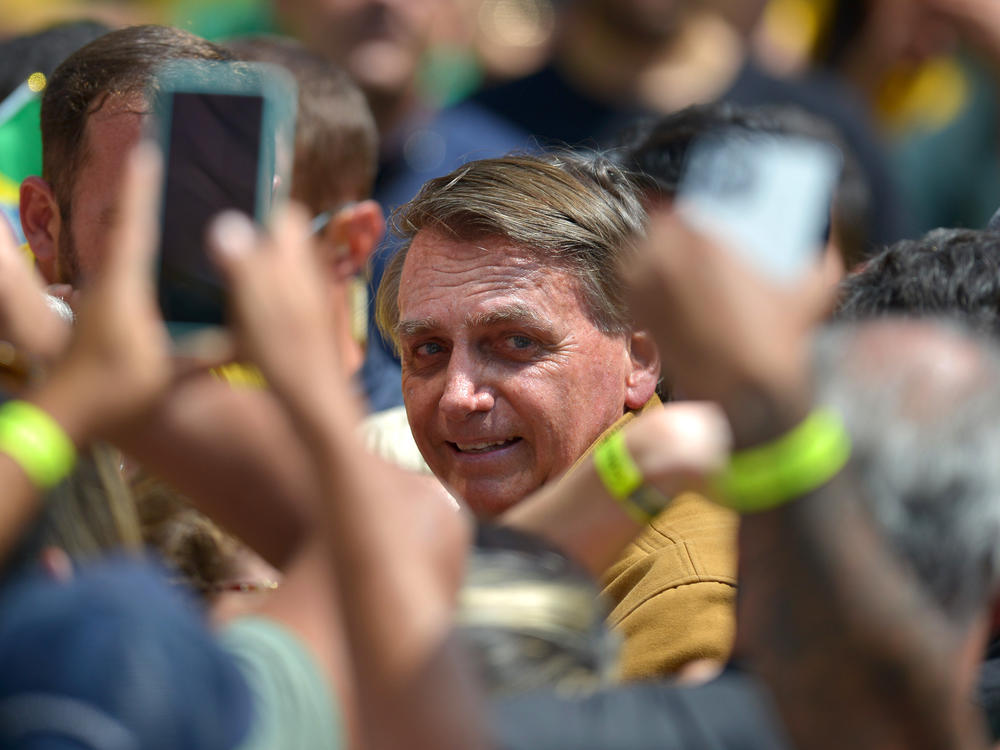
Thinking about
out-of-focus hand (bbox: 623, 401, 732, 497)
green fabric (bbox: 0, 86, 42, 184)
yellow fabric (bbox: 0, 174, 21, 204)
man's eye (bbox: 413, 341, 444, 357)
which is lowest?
yellow fabric (bbox: 0, 174, 21, 204)

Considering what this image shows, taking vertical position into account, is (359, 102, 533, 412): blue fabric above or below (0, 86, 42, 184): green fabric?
below

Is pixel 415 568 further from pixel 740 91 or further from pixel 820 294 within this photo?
pixel 740 91

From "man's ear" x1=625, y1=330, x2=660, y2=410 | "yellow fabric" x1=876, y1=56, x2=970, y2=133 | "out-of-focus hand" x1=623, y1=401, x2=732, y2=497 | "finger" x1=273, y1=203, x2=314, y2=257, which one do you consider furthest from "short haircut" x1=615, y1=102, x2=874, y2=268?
"finger" x1=273, y1=203, x2=314, y2=257

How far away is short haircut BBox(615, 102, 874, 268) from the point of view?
3.62m

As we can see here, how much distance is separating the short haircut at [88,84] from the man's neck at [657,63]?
2.42 metres

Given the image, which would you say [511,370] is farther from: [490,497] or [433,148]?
[433,148]

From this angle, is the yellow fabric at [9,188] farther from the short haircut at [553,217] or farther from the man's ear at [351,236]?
the short haircut at [553,217]

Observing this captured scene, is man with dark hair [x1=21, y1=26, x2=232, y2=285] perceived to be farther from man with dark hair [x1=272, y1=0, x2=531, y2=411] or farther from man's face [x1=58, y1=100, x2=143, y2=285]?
man with dark hair [x1=272, y1=0, x2=531, y2=411]

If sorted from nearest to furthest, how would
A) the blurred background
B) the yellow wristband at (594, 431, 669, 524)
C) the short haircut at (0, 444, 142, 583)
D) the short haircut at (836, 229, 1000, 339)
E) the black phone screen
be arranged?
the black phone screen < the short haircut at (0, 444, 142, 583) < the yellow wristband at (594, 431, 669, 524) < the short haircut at (836, 229, 1000, 339) < the blurred background

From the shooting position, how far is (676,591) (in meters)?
2.66

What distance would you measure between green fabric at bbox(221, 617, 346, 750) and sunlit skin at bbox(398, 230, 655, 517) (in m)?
1.46


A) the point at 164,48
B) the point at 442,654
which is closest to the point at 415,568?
the point at 442,654

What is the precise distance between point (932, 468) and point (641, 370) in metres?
1.53

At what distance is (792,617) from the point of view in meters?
1.64
